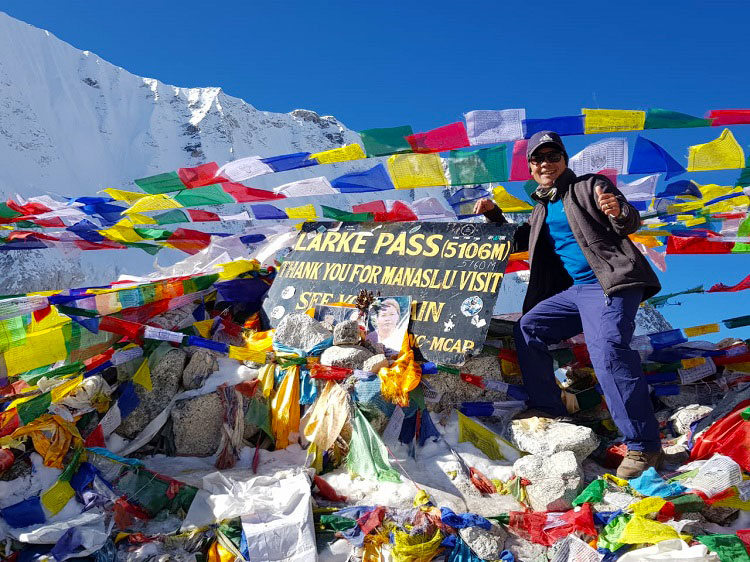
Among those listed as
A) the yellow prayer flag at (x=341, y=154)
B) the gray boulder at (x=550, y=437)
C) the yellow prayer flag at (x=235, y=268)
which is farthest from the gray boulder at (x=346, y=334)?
the yellow prayer flag at (x=235, y=268)

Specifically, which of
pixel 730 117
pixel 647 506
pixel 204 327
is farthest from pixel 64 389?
pixel 730 117

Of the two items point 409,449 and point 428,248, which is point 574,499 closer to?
point 409,449

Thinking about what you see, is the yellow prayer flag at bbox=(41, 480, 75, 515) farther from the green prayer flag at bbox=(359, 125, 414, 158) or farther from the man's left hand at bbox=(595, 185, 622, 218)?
the man's left hand at bbox=(595, 185, 622, 218)

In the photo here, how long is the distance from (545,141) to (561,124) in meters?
0.43

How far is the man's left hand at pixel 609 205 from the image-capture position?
3430 millimetres

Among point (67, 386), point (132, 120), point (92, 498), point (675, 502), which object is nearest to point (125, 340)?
point (67, 386)

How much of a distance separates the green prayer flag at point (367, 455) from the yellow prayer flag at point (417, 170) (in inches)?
85.9

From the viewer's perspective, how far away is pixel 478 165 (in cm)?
486

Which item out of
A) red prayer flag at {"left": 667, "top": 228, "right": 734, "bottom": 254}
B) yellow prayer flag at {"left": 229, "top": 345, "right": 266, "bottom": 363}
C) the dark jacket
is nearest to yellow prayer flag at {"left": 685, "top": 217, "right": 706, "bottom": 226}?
red prayer flag at {"left": 667, "top": 228, "right": 734, "bottom": 254}

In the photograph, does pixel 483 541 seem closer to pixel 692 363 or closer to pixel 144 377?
pixel 144 377

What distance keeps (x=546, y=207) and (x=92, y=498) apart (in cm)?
343

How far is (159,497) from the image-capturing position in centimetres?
338

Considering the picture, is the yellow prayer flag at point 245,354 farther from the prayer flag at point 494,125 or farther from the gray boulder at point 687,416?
the gray boulder at point 687,416

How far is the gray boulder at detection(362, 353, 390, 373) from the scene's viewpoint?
4.09 metres
